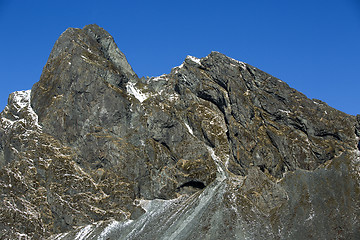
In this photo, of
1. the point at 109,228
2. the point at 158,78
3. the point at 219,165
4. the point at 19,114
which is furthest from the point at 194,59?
the point at 109,228

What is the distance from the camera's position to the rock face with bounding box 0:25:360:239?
352 feet

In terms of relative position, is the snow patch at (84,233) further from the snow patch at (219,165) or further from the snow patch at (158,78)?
the snow patch at (158,78)

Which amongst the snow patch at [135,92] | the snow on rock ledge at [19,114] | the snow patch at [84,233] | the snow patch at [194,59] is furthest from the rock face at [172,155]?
the snow patch at [194,59]

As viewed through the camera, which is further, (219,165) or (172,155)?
(172,155)

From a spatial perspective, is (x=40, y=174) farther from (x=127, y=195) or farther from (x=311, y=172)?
(x=311, y=172)

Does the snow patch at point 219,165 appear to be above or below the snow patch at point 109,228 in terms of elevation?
above

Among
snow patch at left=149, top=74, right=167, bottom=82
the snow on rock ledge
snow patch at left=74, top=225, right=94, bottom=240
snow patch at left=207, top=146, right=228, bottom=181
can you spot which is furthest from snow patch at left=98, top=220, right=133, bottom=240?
snow patch at left=149, top=74, right=167, bottom=82

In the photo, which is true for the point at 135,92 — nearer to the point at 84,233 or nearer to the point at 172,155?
the point at 172,155

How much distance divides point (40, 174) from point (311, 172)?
86.5 metres

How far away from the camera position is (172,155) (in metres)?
138

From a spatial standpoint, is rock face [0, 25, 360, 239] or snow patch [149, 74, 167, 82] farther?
snow patch [149, 74, 167, 82]

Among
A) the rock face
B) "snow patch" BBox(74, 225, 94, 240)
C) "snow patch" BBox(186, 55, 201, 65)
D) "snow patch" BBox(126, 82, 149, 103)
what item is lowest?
"snow patch" BBox(74, 225, 94, 240)

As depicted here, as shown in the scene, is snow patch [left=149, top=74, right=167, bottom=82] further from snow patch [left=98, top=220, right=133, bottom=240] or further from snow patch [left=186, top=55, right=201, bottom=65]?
snow patch [left=98, top=220, right=133, bottom=240]

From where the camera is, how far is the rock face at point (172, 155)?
10725 centimetres
